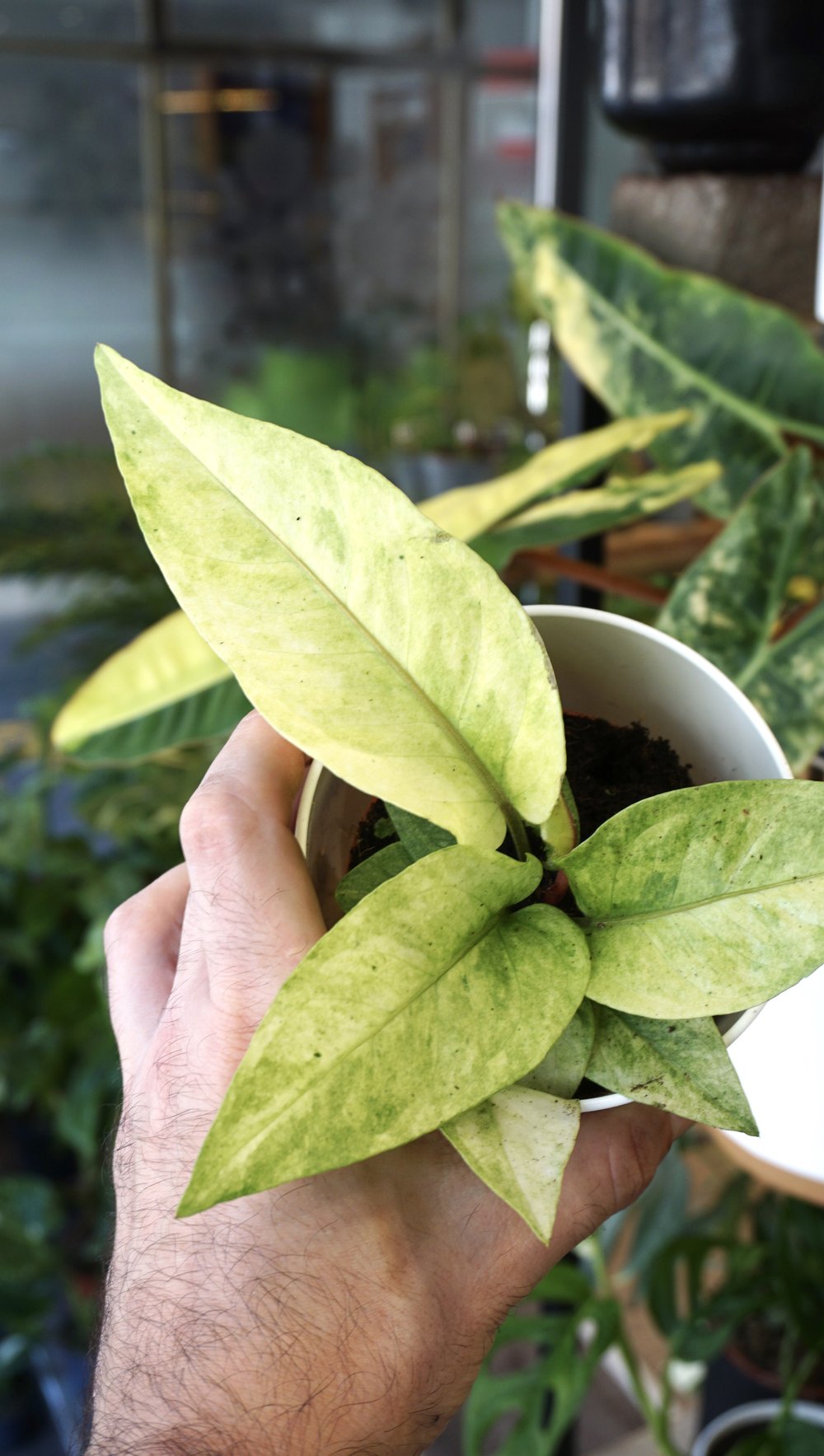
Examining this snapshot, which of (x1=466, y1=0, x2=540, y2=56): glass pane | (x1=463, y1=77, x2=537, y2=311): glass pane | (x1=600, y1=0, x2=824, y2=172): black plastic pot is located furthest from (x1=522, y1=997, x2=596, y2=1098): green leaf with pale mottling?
(x1=466, y1=0, x2=540, y2=56): glass pane

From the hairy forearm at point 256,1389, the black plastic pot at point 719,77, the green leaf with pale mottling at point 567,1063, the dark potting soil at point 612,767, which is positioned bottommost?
the hairy forearm at point 256,1389

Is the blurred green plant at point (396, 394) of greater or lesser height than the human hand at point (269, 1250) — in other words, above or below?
below

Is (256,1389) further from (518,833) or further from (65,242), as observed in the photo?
(65,242)

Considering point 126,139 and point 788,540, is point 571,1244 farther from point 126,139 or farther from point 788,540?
point 126,139

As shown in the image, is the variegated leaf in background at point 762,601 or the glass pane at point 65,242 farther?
the glass pane at point 65,242

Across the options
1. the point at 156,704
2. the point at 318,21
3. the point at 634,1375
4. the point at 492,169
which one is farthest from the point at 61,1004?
the point at 492,169

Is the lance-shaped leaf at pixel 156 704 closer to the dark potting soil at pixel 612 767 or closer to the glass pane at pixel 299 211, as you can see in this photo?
the dark potting soil at pixel 612 767

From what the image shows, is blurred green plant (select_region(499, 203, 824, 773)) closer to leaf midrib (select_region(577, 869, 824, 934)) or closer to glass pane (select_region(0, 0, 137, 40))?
leaf midrib (select_region(577, 869, 824, 934))

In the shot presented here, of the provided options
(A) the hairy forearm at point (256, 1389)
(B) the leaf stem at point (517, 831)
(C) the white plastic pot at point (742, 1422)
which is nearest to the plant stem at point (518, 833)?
(B) the leaf stem at point (517, 831)
